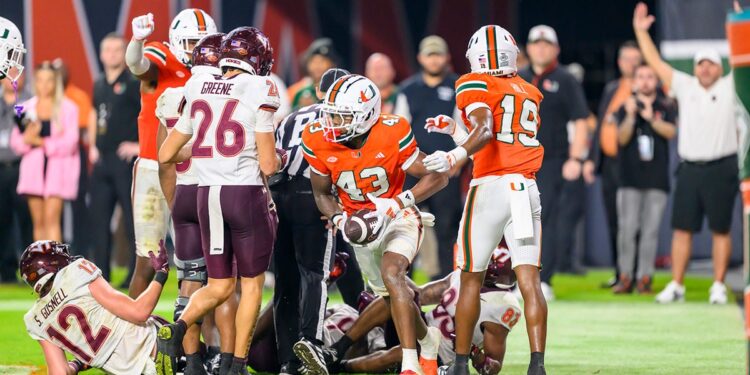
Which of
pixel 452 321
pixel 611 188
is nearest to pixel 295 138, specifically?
pixel 452 321

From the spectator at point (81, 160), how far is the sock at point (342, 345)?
558 centimetres

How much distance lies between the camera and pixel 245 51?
618 centimetres

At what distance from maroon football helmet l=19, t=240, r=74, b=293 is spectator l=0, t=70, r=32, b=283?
593cm

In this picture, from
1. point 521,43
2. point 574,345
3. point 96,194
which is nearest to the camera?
point 574,345

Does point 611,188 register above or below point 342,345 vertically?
above

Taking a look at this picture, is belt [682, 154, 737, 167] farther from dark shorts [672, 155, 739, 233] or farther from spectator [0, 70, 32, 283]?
spectator [0, 70, 32, 283]

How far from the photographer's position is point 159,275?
629cm

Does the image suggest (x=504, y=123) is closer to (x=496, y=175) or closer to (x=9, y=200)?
(x=496, y=175)

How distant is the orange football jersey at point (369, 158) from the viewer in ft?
21.0

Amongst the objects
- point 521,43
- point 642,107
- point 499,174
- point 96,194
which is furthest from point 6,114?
point 521,43

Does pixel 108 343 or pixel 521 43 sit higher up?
pixel 521 43

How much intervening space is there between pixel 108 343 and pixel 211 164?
1.06 m

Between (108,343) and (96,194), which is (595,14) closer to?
(96,194)

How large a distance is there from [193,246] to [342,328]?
3.32 ft
